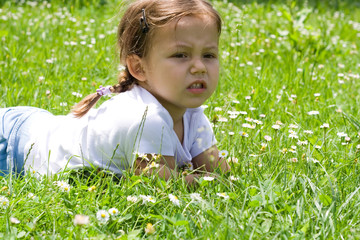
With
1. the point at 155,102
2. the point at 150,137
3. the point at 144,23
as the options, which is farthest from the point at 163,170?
the point at 144,23

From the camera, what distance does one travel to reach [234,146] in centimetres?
277

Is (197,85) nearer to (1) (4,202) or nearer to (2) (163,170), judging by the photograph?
(2) (163,170)

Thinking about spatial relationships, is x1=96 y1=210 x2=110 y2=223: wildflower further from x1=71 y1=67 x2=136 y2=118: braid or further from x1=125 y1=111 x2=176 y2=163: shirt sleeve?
x1=71 y1=67 x2=136 y2=118: braid

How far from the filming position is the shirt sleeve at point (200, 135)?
8.74ft

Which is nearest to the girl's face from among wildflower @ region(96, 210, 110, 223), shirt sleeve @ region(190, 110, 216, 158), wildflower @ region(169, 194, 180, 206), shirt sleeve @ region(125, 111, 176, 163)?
shirt sleeve @ region(125, 111, 176, 163)

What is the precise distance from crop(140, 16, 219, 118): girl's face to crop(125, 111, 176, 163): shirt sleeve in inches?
5.1

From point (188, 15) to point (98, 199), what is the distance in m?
0.83

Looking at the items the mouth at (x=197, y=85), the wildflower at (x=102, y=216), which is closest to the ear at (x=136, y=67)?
the mouth at (x=197, y=85)

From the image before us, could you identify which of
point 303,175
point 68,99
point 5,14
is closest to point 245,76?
point 68,99

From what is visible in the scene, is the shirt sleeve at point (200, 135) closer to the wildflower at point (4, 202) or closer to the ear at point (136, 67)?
the ear at point (136, 67)

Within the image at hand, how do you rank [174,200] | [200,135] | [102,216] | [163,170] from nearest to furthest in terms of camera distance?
1. [102,216]
2. [174,200]
3. [163,170]
4. [200,135]

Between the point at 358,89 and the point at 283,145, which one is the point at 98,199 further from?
the point at 358,89

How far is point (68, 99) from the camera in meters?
3.50

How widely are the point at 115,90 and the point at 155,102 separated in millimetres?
314
